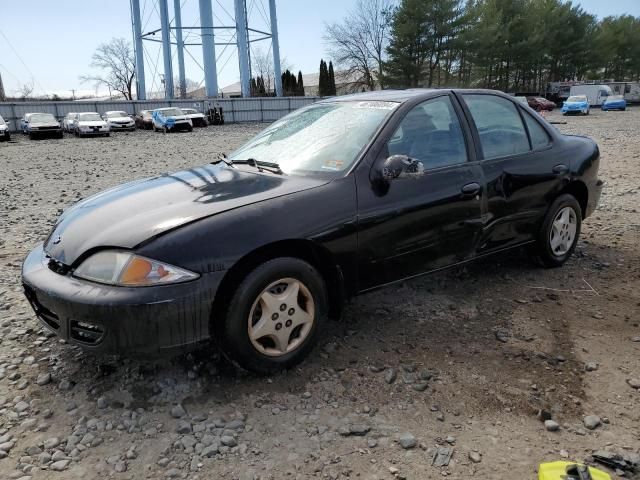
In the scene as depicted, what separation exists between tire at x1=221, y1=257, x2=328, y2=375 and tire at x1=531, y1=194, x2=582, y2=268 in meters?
2.30

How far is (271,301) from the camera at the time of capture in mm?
2758

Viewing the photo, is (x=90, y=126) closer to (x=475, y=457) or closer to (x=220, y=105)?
(x=220, y=105)

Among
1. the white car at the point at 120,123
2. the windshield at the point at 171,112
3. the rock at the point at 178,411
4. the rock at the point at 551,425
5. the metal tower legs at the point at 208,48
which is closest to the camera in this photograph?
the rock at the point at 551,425

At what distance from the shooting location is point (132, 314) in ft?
7.95

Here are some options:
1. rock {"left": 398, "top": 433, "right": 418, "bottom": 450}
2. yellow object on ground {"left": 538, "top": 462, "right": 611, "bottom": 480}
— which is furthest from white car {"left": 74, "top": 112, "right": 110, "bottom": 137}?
yellow object on ground {"left": 538, "top": 462, "right": 611, "bottom": 480}

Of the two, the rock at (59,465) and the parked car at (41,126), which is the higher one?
the parked car at (41,126)

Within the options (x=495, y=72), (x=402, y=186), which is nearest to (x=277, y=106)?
(x=495, y=72)

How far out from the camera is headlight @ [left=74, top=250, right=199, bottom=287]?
247 cm

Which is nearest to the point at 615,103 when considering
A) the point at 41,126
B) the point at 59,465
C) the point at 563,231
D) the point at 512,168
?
the point at 41,126

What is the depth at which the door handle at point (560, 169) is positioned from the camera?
4.28m

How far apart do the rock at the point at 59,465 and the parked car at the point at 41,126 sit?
88.5ft

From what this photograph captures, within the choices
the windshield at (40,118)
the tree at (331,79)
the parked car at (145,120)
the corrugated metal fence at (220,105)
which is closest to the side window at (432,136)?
the windshield at (40,118)

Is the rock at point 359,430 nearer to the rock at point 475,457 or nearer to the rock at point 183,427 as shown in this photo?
the rock at point 475,457

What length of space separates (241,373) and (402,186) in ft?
4.85
